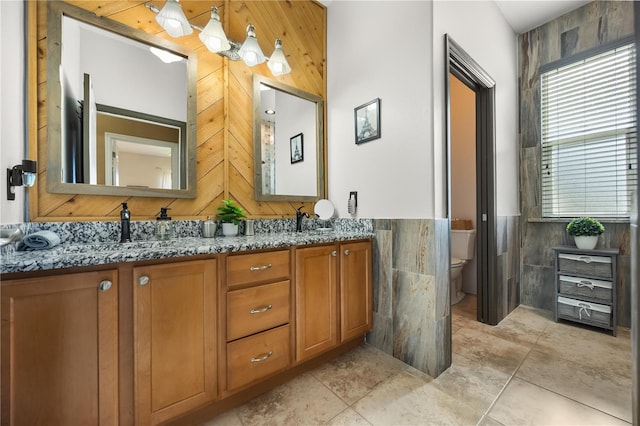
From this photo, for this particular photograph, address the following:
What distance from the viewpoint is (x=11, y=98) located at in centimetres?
111

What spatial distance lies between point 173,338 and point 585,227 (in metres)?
3.19

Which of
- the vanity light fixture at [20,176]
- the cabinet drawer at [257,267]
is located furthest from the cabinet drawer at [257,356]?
the vanity light fixture at [20,176]

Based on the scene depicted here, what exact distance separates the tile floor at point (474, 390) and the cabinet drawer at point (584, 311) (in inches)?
5.5

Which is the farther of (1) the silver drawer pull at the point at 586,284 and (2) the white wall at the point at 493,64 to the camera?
(1) the silver drawer pull at the point at 586,284

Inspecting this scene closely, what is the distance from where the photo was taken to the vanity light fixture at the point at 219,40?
4.76 ft

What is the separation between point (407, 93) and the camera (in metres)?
1.68

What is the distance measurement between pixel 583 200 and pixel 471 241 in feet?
3.31

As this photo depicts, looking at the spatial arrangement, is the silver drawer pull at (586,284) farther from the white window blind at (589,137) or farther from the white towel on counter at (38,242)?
the white towel on counter at (38,242)

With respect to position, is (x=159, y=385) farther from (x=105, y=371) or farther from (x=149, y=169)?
(x=149, y=169)

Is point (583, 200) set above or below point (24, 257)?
above

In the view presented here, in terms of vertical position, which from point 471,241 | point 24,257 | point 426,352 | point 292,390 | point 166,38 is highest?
point 166,38

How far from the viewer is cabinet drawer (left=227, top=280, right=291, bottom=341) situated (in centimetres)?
121

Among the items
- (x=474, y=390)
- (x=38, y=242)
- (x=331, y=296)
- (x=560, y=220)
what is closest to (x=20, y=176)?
(x=38, y=242)

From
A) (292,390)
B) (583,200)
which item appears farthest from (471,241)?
(292,390)
